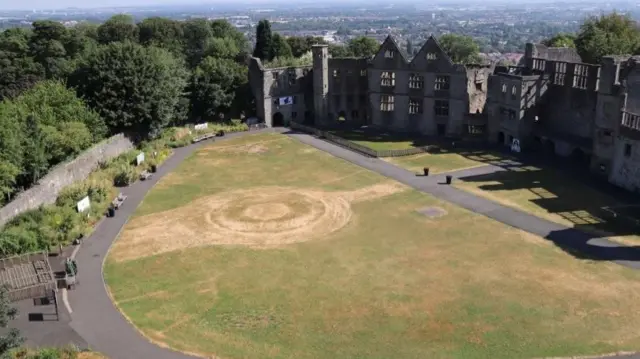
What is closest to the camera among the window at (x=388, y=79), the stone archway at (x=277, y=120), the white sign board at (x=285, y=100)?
the window at (x=388, y=79)

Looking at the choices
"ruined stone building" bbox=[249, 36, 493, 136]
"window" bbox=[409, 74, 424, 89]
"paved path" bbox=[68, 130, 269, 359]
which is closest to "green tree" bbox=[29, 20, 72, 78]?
"ruined stone building" bbox=[249, 36, 493, 136]

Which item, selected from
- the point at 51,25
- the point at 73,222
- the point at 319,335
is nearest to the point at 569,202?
the point at 319,335

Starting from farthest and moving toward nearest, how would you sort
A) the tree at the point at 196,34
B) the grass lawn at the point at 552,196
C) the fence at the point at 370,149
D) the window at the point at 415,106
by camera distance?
the tree at the point at 196,34
the window at the point at 415,106
the fence at the point at 370,149
the grass lawn at the point at 552,196

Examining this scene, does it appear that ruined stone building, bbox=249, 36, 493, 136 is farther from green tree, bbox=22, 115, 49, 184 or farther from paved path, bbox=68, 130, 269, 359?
paved path, bbox=68, 130, 269, 359

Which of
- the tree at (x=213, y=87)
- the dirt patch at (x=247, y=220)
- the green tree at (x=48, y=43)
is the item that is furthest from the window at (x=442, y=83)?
the green tree at (x=48, y=43)

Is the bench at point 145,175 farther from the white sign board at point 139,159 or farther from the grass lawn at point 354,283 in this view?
the grass lawn at point 354,283

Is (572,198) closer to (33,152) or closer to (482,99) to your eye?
(482,99)
